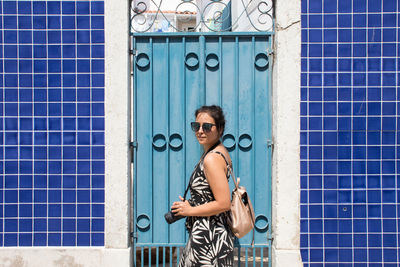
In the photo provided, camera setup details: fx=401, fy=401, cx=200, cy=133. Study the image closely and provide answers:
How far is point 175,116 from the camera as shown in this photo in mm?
3721

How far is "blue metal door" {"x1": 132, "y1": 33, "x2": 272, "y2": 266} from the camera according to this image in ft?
12.2

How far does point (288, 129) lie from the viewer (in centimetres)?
356

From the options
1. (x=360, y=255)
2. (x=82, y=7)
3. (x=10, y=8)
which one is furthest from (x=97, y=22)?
(x=360, y=255)

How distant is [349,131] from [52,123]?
2.67m

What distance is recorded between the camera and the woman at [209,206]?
241 cm

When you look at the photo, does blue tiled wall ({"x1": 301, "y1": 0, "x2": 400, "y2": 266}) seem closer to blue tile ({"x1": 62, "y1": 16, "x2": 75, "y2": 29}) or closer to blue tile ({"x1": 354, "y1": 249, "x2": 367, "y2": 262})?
blue tile ({"x1": 354, "y1": 249, "x2": 367, "y2": 262})

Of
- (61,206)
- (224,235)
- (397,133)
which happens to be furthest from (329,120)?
(61,206)

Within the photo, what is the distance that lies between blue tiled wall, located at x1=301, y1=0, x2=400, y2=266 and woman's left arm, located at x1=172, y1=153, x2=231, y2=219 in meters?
1.39

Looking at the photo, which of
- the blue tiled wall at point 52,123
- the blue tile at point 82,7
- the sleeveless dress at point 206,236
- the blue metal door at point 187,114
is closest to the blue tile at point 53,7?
the blue tiled wall at point 52,123

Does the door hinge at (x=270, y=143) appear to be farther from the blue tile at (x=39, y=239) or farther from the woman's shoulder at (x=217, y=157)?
the blue tile at (x=39, y=239)

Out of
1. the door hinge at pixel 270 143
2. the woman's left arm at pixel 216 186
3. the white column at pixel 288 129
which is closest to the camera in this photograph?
the woman's left arm at pixel 216 186

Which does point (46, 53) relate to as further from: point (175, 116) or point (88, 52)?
point (175, 116)

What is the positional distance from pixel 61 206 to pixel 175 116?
1.31 m

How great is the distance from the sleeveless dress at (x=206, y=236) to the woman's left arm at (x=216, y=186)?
0.07 metres
